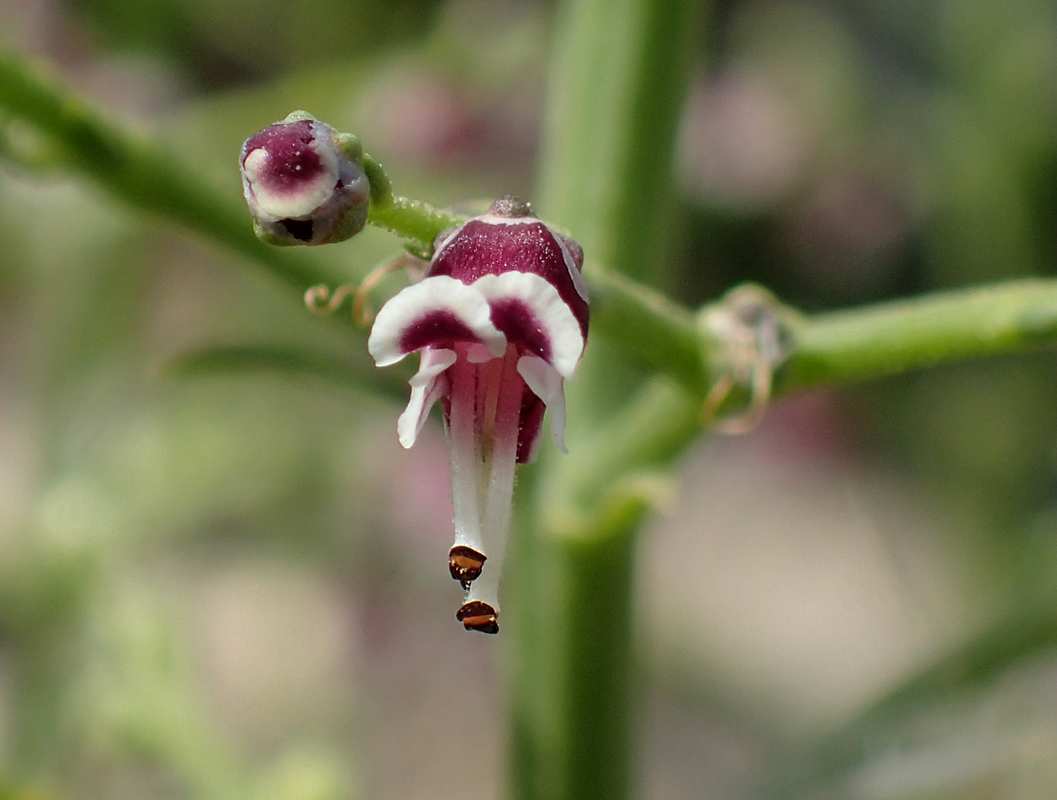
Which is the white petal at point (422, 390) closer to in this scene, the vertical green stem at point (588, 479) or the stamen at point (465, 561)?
the stamen at point (465, 561)

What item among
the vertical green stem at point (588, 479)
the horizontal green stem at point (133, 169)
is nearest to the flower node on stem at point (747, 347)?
the vertical green stem at point (588, 479)

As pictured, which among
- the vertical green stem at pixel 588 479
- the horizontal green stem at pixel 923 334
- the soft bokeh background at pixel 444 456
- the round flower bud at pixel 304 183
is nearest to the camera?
the round flower bud at pixel 304 183

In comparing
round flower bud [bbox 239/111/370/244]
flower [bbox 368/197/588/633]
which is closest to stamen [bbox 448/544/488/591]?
flower [bbox 368/197/588/633]

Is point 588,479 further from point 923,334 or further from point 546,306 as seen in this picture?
point 546,306

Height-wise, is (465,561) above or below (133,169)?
below

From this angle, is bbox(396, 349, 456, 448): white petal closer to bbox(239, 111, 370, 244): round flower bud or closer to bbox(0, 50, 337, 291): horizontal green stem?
bbox(239, 111, 370, 244): round flower bud

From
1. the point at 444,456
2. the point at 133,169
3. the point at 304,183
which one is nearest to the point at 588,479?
the point at 133,169

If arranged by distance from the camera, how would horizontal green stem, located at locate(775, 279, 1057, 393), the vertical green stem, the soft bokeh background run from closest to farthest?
horizontal green stem, located at locate(775, 279, 1057, 393), the vertical green stem, the soft bokeh background
